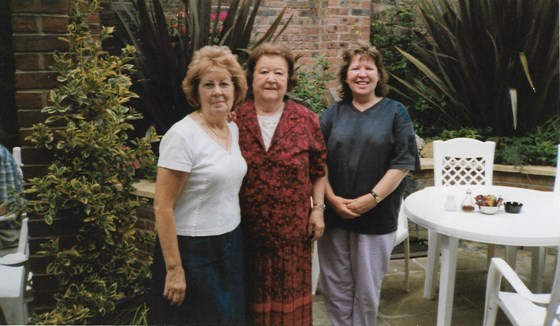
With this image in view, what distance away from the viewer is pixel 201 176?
5.58 ft

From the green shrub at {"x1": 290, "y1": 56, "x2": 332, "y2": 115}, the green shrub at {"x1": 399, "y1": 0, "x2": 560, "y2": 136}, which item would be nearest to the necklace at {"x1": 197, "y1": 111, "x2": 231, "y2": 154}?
the green shrub at {"x1": 290, "y1": 56, "x2": 332, "y2": 115}

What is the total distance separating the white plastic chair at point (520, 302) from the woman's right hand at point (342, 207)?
2.11ft

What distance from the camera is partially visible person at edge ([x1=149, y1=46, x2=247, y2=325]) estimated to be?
168cm

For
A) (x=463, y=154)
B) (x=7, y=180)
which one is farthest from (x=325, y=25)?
(x=7, y=180)

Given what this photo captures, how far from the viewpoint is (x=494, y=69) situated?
3.95 meters

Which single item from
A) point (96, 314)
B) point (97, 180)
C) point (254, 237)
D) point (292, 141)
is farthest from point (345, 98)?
point (96, 314)

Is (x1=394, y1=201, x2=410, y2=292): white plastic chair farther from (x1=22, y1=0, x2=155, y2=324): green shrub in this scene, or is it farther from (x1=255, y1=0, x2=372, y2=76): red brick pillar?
(x1=255, y1=0, x2=372, y2=76): red brick pillar

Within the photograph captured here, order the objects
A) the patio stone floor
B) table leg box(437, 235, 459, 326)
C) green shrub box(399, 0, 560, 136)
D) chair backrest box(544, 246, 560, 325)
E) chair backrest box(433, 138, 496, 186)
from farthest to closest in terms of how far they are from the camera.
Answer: green shrub box(399, 0, 560, 136) → chair backrest box(433, 138, 496, 186) → the patio stone floor → table leg box(437, 235, 459, 326) → chair backrest box(544, 246, 560, 325)

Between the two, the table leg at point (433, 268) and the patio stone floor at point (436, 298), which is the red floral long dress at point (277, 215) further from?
the table leg at point (433, 268)

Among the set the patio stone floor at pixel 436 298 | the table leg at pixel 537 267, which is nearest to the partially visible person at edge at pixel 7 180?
the patio stone floor at pixel 436 298

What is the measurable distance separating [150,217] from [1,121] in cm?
103

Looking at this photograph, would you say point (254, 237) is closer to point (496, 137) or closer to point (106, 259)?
point (106, 259)

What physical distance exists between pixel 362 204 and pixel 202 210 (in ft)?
2.43

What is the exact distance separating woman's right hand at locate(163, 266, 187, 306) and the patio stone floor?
4.08ft
